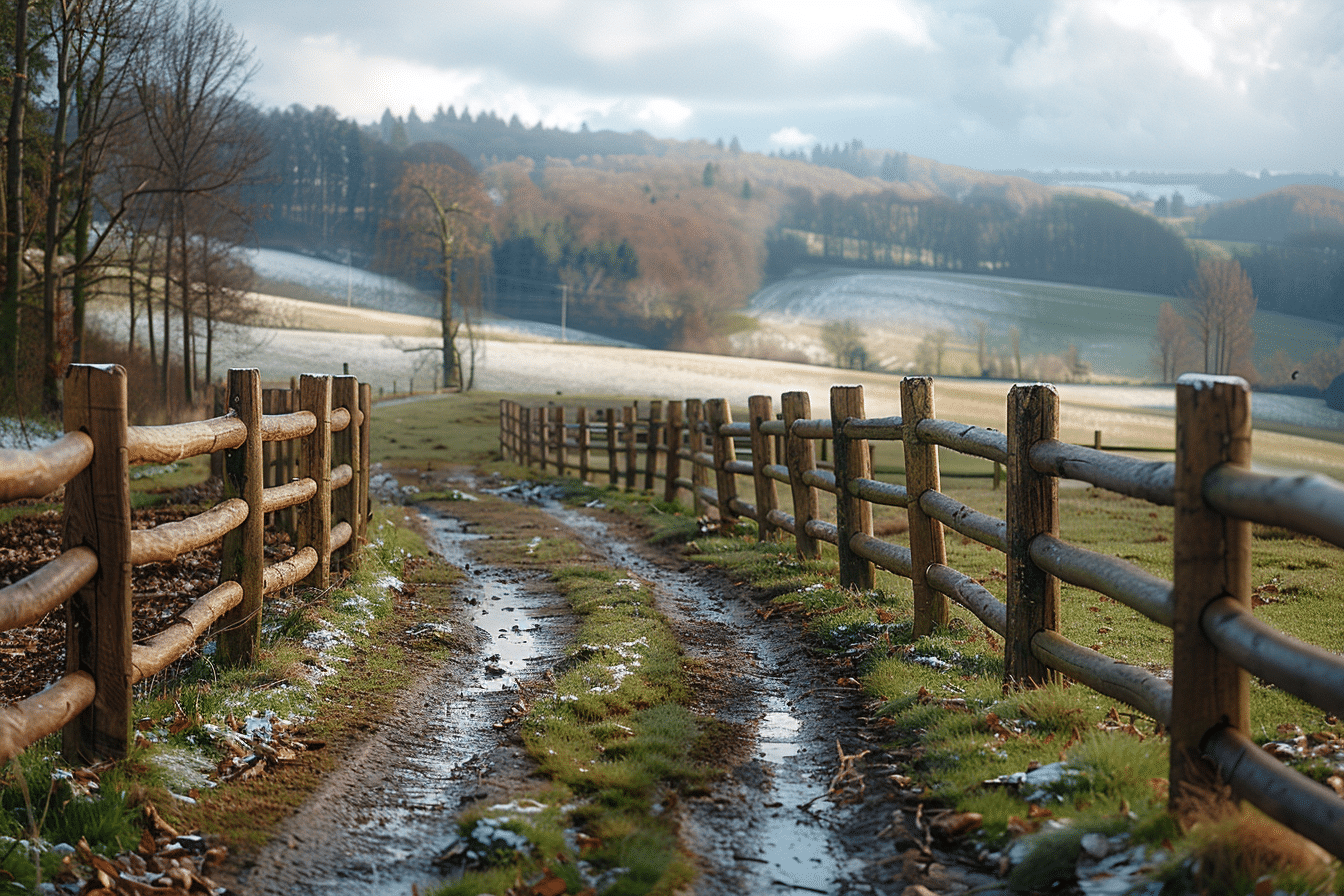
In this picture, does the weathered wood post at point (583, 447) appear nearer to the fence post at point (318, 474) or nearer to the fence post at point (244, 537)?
the fence post at point (318, 474)

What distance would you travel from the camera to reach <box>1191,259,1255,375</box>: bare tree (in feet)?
190

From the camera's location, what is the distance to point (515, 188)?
354 feet

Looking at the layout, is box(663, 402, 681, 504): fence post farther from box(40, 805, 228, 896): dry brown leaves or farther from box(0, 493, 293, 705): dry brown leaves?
box(40, 805, 228, 896): dry brown leaves

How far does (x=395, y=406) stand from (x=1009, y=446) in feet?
125

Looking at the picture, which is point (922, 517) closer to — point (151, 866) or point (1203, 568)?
point (1203, 568)

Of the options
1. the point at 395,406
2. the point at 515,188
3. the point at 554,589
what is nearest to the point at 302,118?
the point at 515,188

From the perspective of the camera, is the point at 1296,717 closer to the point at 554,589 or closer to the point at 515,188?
the point at 554,589

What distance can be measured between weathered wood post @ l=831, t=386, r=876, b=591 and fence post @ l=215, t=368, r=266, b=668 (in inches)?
170

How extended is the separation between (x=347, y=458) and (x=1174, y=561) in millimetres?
6962

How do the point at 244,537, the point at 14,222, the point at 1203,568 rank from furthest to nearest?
the point at 14,222, the point at 244,537, the point at 1203,568

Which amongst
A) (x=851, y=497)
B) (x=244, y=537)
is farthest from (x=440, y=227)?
(x=244, y=537)

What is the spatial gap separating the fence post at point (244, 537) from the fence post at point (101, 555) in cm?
146

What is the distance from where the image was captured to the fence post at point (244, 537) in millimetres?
5246

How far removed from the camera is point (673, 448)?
1480cm
